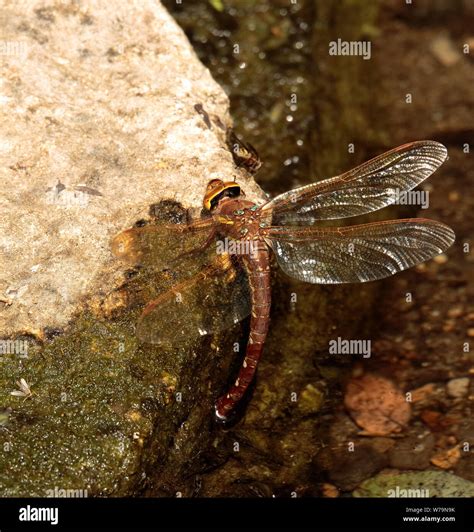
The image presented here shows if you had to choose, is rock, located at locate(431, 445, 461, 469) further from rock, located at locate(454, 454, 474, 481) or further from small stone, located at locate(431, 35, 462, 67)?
small stone, located at locate(431, 35, 462, 67)

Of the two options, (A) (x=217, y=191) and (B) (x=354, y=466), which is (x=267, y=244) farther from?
(B) (x=354, y=466)

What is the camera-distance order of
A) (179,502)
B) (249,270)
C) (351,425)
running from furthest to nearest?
(351,425), (249,270), (179,502)

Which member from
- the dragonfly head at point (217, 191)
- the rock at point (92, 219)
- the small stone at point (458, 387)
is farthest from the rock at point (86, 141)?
the small stone at point (458, 387)

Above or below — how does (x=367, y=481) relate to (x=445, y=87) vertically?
below

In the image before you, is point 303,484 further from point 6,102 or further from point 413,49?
point 413,49

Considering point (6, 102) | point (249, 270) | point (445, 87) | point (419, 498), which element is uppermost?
point (445, 87)

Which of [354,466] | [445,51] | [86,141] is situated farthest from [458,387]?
[445,51]

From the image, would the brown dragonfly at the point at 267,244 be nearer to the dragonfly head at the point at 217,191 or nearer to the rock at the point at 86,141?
the dragonfly head at the point at 217,191

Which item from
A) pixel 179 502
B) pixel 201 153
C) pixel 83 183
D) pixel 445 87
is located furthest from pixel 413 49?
pixel 179 502
